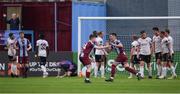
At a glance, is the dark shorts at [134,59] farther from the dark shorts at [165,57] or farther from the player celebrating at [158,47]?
the dark shorts at [165,57]

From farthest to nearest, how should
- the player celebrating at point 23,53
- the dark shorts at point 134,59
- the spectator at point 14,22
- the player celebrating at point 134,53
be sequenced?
1. the spectator at point 14,22
2. the player celebrating at point 23,53
3. the dark shorts at point 134,59
4. the player celebrating at point 134,53

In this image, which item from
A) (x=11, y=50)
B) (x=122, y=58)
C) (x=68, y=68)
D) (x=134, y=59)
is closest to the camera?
(x=122, y=58)

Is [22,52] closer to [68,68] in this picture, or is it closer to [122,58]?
[68,68]

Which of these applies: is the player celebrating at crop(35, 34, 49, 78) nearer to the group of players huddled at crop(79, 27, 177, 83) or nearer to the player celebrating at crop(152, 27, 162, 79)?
the group of players huddled at crop(79, 27, 177, 83)

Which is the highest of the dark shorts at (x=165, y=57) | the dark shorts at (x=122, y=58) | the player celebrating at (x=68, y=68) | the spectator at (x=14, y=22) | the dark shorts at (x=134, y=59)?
the spectator at (x=14, y=22)

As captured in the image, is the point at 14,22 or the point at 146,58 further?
the point at 14,22

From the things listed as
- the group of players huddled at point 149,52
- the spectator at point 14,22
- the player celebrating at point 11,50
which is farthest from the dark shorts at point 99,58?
the spectator at point 14,22

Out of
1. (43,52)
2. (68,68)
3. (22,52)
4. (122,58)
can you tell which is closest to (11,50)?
(22,52)

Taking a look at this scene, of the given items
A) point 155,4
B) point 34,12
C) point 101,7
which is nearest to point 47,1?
point 34,12

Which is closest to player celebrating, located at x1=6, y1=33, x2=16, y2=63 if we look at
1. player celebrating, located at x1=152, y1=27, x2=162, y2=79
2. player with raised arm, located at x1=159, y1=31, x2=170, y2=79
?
player celebrating, located at x1=152, y1=27, x2=162, y2=79

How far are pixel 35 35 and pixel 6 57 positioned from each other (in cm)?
766

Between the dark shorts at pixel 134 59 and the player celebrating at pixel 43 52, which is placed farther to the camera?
the player celebrating at pixel 43 52

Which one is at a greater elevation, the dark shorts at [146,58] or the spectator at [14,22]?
the spectator at [14,22]

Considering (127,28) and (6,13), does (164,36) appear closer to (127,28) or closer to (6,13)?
(127,28)
